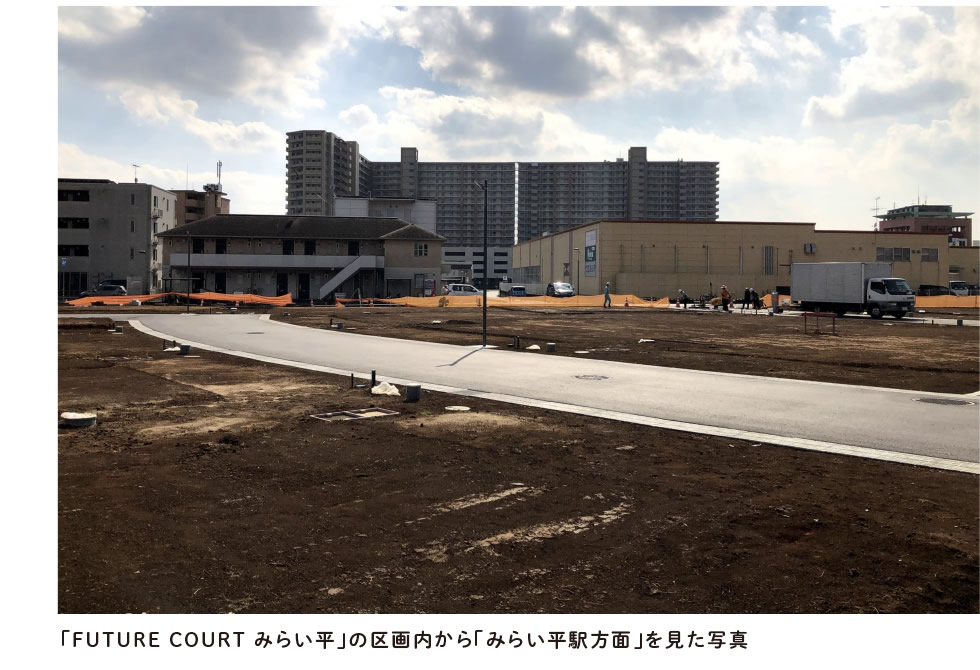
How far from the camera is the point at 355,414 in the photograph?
39.6 ft

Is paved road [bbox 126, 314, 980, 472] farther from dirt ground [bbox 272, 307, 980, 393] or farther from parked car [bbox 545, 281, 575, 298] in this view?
parked car [bbox 545, 281, 575, 298]

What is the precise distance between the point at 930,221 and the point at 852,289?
14460 cm

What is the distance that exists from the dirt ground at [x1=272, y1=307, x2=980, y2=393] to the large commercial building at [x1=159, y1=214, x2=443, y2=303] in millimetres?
33140

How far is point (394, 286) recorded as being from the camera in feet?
250

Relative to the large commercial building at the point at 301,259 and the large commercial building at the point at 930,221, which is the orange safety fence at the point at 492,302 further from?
the large commercial building at the point at 930,221

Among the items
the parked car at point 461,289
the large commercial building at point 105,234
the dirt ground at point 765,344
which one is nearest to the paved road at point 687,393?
the dirt ground at point 765,344

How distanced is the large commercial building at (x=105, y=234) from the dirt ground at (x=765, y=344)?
178ft

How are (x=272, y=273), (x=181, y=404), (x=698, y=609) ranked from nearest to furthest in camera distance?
(x=698, y=609) < (x=181, y=404) < (x=272, y=273)

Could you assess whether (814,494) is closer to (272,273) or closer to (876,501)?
(876,501)

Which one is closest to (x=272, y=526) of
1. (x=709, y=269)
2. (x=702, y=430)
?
(x=702, y=430)

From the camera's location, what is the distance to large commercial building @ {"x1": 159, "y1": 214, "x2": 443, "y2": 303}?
241 ft

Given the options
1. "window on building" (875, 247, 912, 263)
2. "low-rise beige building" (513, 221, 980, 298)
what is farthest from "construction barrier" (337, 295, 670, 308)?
"window on building" (875, 247, 912, 263)

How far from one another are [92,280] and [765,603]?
93335 mm

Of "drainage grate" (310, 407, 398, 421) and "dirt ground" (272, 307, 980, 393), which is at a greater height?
"dirt ground" (272, 307, 980, 393)
